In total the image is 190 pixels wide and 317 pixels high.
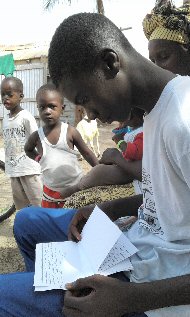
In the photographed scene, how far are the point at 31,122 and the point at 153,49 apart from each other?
5.33 feet

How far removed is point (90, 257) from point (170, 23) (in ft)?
4.63

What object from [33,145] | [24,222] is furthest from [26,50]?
[24,222]

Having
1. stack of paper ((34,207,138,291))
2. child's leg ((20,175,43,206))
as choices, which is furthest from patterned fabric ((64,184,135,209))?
child's leg ((20,175,43,206))

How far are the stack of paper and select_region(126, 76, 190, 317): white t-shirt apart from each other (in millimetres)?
55

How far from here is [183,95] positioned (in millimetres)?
1068

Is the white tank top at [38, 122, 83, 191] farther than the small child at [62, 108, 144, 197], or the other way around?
the white tank top at [38, 122, 83, 191]

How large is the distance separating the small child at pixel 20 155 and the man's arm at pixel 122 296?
2418 millimetres

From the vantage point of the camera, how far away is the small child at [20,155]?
3.47m

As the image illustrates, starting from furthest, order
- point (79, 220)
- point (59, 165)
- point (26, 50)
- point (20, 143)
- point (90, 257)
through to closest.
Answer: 1. point (26, 50)
2. point (20, 143)
3. point (59, 165)
4. point (79, 220)
5. point (90, 257)

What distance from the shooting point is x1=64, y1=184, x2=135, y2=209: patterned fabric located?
1865 mm

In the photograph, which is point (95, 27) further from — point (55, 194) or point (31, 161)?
point (31, 161)

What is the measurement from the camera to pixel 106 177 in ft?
6.57

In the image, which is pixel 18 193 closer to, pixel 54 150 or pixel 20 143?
pixel 20 143

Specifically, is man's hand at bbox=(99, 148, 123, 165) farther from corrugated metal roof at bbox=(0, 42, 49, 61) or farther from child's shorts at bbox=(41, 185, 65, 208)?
corrugated metal roof at bbox=(0, 42, 49, 61)
